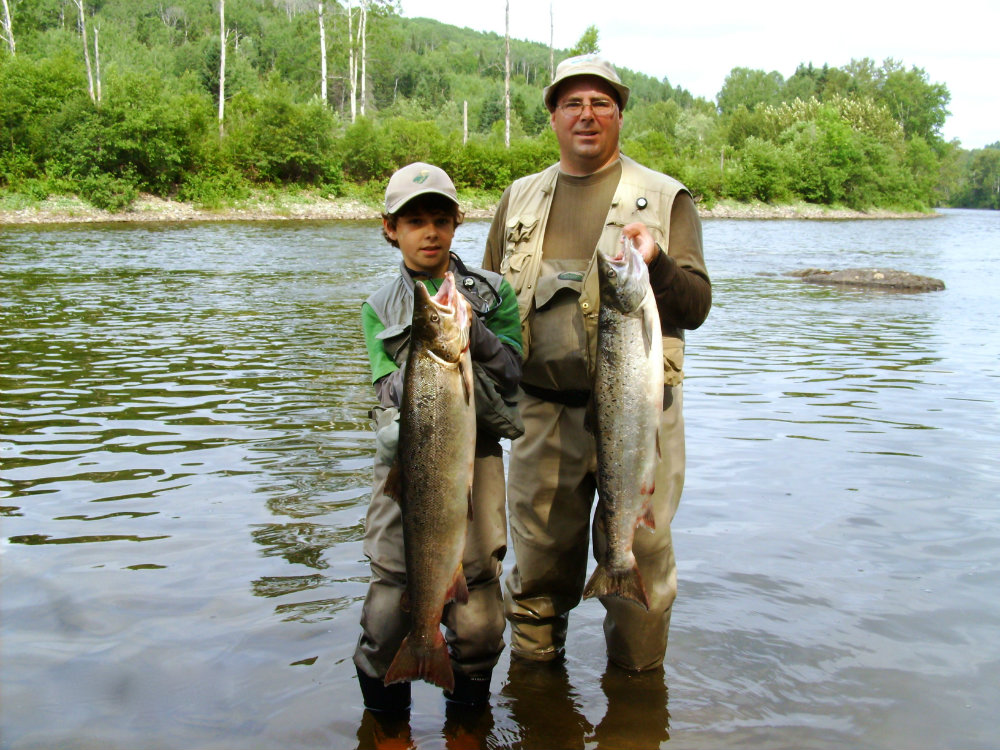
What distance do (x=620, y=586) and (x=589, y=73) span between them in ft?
7.25

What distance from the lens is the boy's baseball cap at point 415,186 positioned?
3.61 metres

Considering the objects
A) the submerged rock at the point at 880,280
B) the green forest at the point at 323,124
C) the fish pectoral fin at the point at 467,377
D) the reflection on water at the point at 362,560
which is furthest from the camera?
the green forest at the point at 323,124

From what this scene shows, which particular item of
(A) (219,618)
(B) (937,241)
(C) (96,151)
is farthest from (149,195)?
(A) (219,618)

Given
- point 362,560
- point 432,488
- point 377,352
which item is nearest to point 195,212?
point 362,560

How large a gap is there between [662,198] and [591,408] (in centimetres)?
99

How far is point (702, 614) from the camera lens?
5.20 metres

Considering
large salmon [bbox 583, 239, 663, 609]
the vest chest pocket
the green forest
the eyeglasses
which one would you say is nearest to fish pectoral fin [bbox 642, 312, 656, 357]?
large salmon [bbox 583, 239, 663, 609]

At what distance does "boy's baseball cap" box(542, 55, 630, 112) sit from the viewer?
12.9 feet

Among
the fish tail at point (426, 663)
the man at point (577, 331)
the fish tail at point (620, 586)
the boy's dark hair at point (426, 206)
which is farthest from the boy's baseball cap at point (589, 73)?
the fish tail at point (426, 663)

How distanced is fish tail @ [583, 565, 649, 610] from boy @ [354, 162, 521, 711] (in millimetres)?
415

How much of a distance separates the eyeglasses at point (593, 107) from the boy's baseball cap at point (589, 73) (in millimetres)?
64

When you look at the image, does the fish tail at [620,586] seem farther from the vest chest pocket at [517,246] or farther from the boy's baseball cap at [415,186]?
the boy's baseball cap at [415,186]

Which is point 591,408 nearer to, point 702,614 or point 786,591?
point 702,614

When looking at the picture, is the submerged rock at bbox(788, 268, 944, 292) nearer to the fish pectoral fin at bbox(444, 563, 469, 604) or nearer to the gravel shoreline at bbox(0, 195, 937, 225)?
the gravel shoreline at bbox(0, 195, 937, 225)
